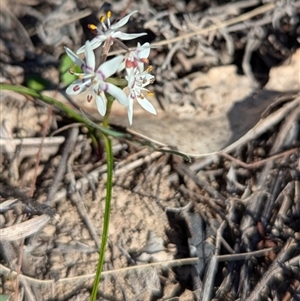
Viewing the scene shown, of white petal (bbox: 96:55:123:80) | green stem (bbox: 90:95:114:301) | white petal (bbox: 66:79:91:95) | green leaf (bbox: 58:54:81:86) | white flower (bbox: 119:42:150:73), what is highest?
white flower (bbox: 119:42:150:73)

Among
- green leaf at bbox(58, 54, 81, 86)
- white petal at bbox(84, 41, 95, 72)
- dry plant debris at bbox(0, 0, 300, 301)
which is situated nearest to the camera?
white petal at bbox(84, 41, 95, 72)

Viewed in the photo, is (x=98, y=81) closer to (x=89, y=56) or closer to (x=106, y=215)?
(x=89, y=56)

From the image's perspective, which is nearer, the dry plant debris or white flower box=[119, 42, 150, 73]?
white flower box=[119, 42, 150, 73]

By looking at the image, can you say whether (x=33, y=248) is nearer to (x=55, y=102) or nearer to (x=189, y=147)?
(x=55, y=102)

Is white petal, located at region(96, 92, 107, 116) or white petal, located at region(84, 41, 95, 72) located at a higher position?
white petal, located at region(84, 41, 95, 72)

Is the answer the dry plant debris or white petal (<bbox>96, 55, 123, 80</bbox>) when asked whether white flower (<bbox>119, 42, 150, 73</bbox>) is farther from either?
the dry plant debris

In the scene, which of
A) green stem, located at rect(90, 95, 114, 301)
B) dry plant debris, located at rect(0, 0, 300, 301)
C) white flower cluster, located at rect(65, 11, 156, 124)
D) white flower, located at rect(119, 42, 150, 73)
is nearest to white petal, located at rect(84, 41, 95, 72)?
white flower cluster, located at rect(65, 11, 156, 124)

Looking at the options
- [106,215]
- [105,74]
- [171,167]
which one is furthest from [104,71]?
[171,167]
